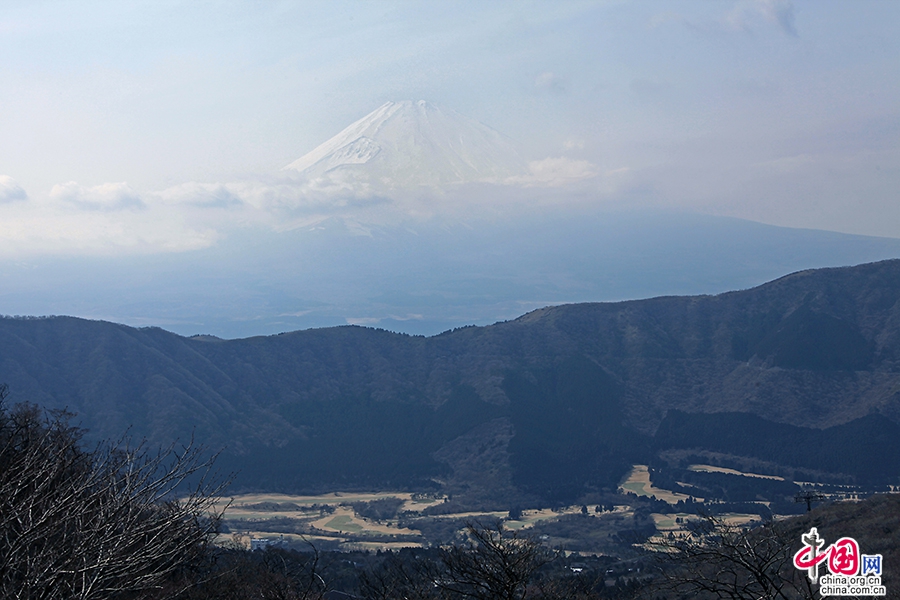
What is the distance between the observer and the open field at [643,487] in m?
51.6

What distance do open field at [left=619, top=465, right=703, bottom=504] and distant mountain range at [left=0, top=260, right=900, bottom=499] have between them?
1.36 m

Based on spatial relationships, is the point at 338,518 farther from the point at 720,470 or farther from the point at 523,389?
the point at 523,389

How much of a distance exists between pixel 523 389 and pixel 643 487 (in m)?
19.8

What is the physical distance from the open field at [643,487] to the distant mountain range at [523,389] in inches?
53.6

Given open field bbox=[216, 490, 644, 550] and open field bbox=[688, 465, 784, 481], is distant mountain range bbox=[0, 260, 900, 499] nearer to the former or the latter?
open field bbox=[688, 465, 784, 481]

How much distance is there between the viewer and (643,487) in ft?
182

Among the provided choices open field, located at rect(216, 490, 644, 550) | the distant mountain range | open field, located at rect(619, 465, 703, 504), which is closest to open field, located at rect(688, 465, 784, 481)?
the distant mountain range

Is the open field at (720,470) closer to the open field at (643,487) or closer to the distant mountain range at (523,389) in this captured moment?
the distant mountain range at (523,389)

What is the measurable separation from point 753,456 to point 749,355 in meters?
17.7

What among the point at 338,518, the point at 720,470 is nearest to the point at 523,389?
the point at 720,470

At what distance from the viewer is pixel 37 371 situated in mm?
63344

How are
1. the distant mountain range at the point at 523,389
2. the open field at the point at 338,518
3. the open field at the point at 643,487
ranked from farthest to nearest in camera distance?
1. the distant mountain range at the point at 523,389
2. the open field at the point at 643,487
3. the open field at the point at 338,518

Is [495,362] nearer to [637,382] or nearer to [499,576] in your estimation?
[637,382]

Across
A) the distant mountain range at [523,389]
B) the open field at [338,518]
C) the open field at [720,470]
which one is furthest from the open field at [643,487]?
the open field at [720,470]
